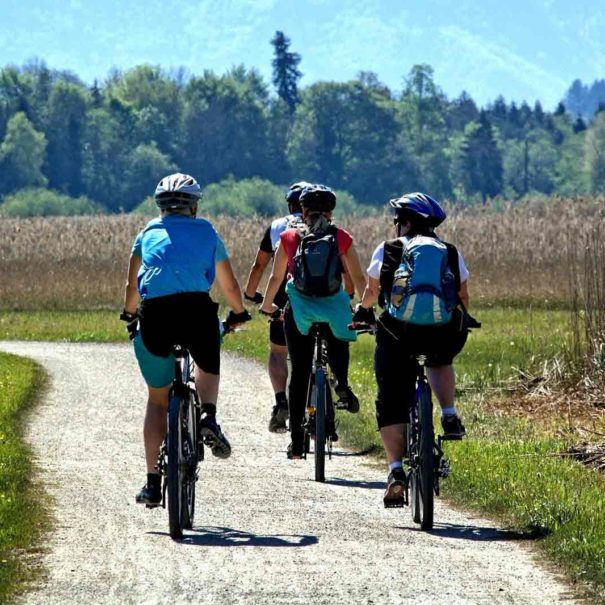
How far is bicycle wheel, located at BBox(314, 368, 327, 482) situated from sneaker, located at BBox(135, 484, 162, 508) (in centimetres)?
196

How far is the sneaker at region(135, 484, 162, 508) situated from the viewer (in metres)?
8.98

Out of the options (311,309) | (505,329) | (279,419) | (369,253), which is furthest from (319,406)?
(369,253)

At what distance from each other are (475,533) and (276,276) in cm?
325

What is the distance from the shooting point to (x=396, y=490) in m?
9.23

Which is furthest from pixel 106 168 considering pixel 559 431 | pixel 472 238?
pixel 559 431

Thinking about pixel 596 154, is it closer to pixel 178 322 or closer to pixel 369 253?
pixel 369 253

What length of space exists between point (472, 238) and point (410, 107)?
6285 inches

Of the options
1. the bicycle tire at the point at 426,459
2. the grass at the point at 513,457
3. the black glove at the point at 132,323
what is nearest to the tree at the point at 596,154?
the grass at the point at 513,457

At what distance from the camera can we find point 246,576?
24.8 ft

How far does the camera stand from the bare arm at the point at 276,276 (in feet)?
38.0

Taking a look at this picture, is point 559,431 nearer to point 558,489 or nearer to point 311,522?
point 558,489

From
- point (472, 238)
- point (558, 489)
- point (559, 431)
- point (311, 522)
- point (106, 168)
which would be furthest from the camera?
point (106, 168)

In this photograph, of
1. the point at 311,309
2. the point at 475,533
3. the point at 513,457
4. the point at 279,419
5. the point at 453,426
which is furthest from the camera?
the point at 279,419

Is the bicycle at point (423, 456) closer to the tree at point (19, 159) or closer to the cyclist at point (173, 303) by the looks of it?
the cyclist at point (173, 303)
